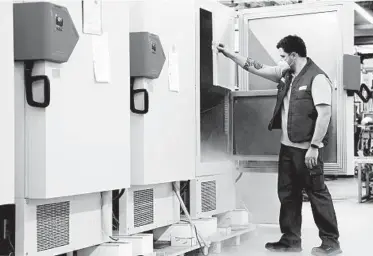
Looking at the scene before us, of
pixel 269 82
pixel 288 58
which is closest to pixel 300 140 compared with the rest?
pixel 288 58

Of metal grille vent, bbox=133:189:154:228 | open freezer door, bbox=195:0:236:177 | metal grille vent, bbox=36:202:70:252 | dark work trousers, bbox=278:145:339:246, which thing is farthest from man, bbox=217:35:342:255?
metal grille vent, bbox=36:202:70:252

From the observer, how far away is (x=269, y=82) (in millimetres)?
5227

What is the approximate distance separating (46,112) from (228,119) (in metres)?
2.57

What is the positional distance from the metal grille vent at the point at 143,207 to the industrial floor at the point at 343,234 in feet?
2.77

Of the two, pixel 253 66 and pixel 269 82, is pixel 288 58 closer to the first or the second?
pixel 253 66

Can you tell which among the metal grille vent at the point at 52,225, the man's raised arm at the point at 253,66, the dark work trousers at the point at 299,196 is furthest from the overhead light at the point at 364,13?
the metal grille vent at the point at 52,225

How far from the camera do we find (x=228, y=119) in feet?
16.6

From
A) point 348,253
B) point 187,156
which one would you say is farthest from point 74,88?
point 348,253

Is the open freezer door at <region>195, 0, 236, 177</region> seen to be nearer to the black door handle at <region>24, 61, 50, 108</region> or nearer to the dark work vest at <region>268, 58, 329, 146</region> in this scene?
the dark work vest at <region>268, 58, 329, 146</region>

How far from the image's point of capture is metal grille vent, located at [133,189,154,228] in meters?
3.66

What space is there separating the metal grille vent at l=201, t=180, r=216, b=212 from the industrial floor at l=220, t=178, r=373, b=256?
0.36 m

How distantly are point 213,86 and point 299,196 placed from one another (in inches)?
43.7

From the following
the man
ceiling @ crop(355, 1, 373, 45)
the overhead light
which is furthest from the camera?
ceiling @ crop(355, 1, 373, 45)

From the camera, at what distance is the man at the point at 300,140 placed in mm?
4203
